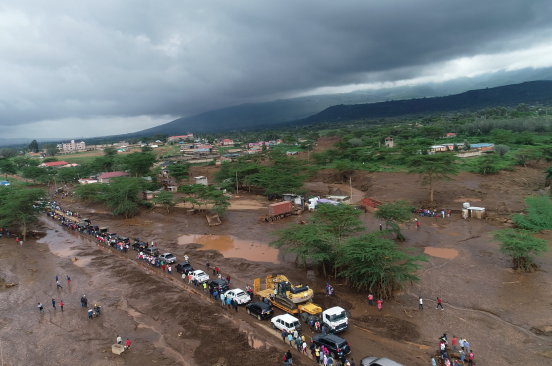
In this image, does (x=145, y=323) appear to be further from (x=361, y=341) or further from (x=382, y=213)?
(x=382, y=213)

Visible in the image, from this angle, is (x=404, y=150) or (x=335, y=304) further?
(x=404, y=150)

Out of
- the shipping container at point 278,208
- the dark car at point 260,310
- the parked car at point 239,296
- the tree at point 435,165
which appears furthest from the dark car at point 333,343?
the tree at point 435,165

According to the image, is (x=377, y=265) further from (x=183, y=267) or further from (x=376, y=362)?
(x=183, y=267)

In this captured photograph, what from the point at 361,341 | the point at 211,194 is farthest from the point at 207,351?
the point at 211,194

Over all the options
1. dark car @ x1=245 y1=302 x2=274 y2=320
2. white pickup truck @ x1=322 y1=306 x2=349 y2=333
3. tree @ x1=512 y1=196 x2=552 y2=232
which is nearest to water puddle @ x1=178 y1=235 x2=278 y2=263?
dark car @ x1=245 y1=302 x2=274 y2=320

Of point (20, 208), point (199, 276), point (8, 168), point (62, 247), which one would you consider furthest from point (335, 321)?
point (8, 168)

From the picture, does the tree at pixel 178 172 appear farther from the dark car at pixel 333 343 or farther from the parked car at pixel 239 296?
the dark car at pixel 333 343
